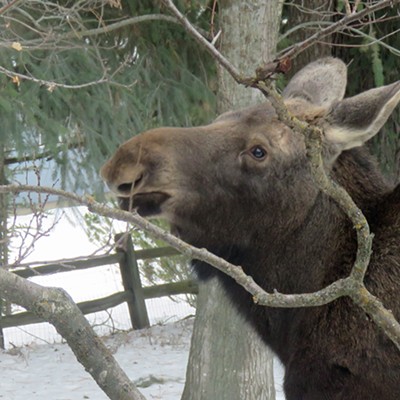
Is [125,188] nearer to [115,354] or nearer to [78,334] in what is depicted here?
[78,334]

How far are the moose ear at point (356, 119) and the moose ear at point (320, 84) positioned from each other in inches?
12.1

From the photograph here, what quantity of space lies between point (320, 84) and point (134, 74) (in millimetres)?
3389

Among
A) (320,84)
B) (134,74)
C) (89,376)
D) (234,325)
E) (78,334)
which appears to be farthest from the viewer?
(89,376)

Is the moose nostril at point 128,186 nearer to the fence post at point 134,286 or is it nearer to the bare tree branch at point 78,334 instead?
the bare tree branch at point 78,334

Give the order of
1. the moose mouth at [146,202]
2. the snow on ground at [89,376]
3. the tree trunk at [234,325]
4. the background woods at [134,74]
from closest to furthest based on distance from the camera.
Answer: the moose mouth at [146,202] → the background woods at [134,74] → the tree trunk at [234,325] → the snow on ground at [89,376]

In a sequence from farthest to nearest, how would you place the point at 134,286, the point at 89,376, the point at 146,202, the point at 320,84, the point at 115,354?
1. the point at 134,286
2. the point at 115,354
3. the point at 89,376
4. the point at 320,84
5. the point at 146,202

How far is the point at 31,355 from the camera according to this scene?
10.3 meters

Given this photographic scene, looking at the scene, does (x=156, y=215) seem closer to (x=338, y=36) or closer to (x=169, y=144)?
(x=169, y=144)

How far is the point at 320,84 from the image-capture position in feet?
13.8

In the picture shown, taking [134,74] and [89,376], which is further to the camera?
[89,376]

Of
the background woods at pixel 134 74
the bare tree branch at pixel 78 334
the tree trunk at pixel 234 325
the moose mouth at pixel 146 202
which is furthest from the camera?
the tree trunk at pixel 234 325

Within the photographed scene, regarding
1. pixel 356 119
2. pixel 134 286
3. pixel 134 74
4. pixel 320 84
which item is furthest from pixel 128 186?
pixel 134 286

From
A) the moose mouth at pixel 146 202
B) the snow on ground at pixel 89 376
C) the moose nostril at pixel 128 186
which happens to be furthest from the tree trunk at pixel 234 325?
the moose nostril at pixel 128 186

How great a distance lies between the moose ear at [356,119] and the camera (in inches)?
136
